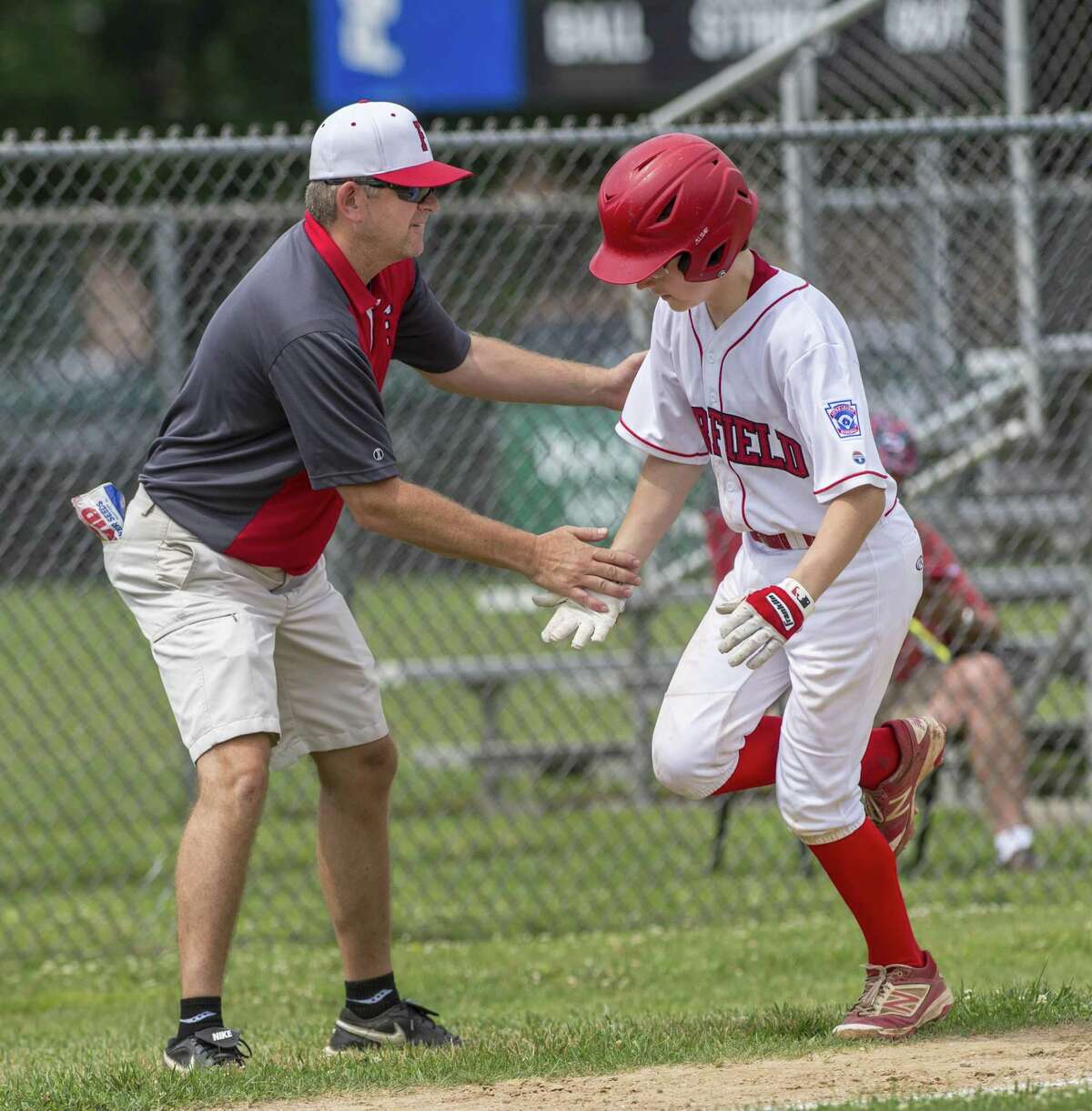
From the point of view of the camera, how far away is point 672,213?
394 centimetres

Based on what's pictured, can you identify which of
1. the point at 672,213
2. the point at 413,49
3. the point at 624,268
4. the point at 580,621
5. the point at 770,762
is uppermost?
the point at 672,213

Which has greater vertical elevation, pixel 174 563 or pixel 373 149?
pixel 373 149

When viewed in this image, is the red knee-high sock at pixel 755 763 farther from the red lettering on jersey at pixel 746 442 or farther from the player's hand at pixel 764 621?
the red lettering on jersey at pixel 746 442

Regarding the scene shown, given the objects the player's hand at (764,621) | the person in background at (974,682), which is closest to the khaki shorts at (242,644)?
the player's hand at (764,621)

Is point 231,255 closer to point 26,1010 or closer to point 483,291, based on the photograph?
point 26,1010

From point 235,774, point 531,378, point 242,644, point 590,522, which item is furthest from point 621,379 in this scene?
point 590,522

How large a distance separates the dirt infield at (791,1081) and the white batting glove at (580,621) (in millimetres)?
965

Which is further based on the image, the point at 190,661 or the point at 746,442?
the point at 190,661

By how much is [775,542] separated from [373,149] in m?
1.30

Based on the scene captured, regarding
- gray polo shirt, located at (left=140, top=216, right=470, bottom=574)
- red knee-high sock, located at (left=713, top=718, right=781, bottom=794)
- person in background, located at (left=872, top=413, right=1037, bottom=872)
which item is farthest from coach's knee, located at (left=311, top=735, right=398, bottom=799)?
person in background, located at (left=872, top=413, right=1037, bottom=872)

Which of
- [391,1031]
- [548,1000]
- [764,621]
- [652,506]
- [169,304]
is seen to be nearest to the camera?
[764,621]

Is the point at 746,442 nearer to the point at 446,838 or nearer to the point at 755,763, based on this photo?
the point at 755,763

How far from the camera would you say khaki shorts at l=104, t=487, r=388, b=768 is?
14.3ft

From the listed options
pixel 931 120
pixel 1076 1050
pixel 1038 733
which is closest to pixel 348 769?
pixel 1076 1050
